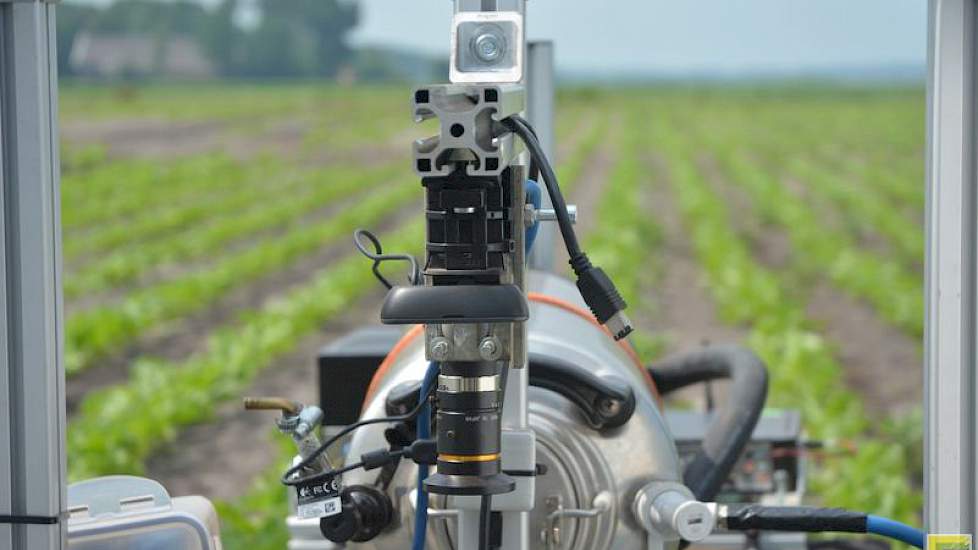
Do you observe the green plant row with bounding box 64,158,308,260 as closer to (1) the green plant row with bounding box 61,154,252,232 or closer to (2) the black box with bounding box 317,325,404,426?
(1) the green plant row with bounding box 61,154,252,232

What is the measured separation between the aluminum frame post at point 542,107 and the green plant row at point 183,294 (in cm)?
752

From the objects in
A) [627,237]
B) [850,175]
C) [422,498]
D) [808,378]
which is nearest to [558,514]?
[422,498]

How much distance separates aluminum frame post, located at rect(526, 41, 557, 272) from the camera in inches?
141

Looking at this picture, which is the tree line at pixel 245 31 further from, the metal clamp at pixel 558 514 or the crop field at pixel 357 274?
the metal clamp at pixel 558 514

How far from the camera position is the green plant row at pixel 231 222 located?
1536 cm

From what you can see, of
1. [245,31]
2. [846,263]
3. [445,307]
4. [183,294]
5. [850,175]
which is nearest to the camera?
Answer: [445,307]

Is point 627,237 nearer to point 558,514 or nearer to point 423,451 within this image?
point 558,514

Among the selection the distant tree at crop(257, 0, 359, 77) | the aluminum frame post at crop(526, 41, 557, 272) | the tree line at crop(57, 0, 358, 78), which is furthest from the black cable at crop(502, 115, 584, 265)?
the tree line at crop(57, 0, 358, 78)

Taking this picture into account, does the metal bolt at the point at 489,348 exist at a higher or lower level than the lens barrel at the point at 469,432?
higher

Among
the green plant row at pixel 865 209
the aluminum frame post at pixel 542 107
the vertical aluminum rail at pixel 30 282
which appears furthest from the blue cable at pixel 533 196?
the green plant row at pixel 865 209

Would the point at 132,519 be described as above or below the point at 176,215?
below

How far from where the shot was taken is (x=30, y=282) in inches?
89.4

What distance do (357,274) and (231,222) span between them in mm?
5669

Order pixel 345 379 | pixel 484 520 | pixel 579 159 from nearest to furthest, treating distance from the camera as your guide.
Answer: pixel 484 520 < pixel 345 379 < pixel 579 159
